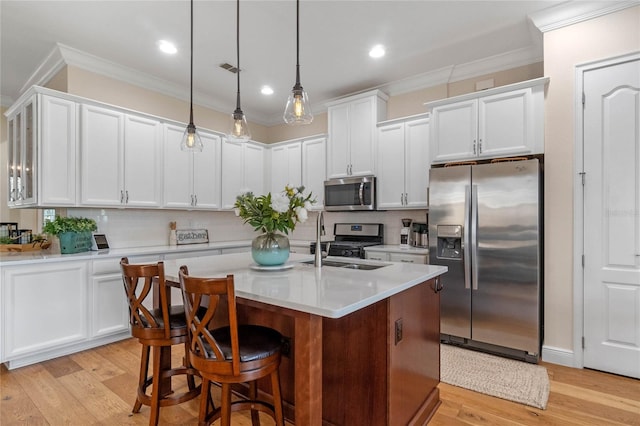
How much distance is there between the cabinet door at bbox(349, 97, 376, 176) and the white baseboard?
2549 millimetres

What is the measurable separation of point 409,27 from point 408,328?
262 cm

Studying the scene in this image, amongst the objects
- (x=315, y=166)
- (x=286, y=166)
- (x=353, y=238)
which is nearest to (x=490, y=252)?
(x=353, y=238)

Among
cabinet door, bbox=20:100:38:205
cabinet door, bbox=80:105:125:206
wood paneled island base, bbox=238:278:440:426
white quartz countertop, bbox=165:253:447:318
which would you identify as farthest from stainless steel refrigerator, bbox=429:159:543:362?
cabinet door, bbox=20:100:38:205

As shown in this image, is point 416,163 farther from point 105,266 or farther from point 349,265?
point 105,266

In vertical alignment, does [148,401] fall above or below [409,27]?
below

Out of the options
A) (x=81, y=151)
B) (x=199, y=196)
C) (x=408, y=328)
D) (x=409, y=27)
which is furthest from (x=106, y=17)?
(x=408, y=328)

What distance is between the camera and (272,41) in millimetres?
3305

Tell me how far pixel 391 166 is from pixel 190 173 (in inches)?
100.0

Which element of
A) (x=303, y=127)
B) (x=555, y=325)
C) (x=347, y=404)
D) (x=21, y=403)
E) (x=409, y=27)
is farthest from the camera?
(x=303, y=127)

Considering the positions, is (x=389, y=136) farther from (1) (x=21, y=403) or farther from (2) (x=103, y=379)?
(1) (x=21, y=403)

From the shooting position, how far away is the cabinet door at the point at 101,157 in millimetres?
3388

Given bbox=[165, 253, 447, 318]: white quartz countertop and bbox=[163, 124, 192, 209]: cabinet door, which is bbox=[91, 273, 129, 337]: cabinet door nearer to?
bbox=[163, 124, 192, 209]: cabinet door

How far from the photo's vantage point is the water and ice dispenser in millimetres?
3242

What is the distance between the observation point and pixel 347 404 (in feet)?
6.04
